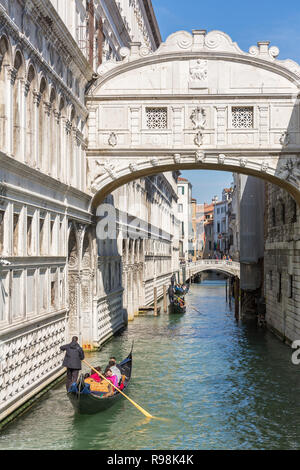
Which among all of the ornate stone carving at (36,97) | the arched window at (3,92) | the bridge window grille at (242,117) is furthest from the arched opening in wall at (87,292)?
the arched window at (3,92)

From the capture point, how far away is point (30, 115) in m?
12.2

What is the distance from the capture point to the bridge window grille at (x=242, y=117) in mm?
16719

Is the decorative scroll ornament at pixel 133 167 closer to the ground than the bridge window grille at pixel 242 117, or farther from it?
closer to the ground

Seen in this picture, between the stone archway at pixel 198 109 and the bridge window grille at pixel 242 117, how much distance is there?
0.03 meters

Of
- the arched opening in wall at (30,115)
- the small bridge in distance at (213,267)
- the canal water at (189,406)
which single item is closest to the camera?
the canal water at (189,406)

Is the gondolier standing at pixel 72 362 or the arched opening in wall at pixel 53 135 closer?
the gondolier standing at pixel 72 362

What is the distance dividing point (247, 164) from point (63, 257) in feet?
17.6

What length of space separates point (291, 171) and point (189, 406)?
6964 millimetres

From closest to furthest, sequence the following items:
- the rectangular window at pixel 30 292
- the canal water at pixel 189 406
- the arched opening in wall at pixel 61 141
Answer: the canal water at pixel 189 406
the rectangular window at pixel 30 292
the arched opening in wall at pixel 61 141

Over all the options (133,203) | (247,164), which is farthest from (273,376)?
(133,203)

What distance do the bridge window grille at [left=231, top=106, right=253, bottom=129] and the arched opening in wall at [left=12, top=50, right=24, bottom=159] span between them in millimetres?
6799

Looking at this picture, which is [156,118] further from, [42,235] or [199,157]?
[42,235]

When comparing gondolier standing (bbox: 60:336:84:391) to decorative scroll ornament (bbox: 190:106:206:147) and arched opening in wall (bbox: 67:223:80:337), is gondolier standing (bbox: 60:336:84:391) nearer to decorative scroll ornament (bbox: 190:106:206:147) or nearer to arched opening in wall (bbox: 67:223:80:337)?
arched opening in wall (bbox: 67:223:80:337)

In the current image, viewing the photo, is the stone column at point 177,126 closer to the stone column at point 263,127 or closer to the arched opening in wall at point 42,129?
the stone column at point 263,127
